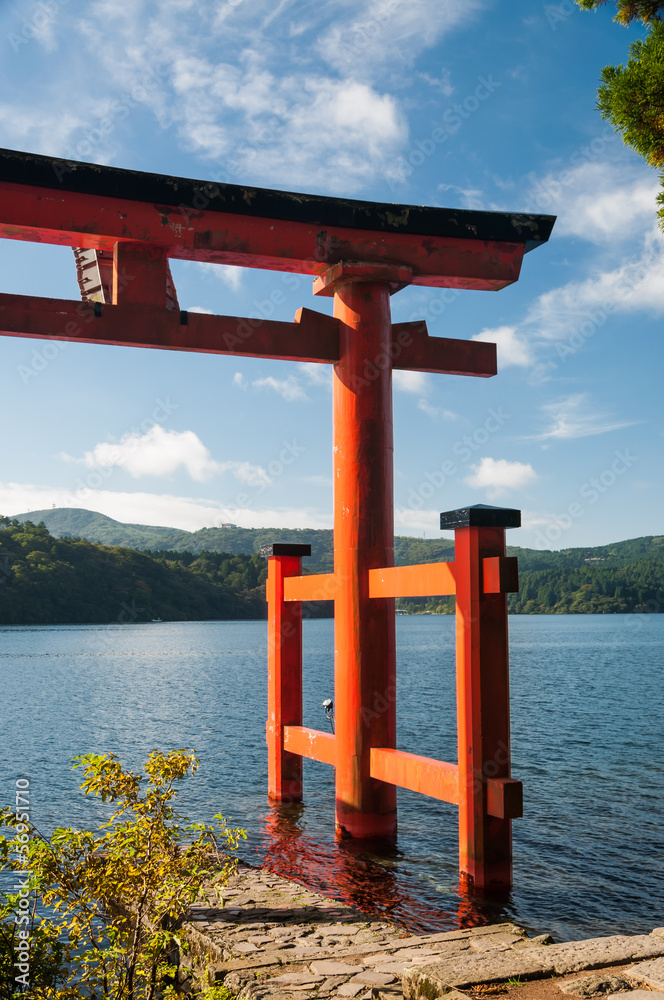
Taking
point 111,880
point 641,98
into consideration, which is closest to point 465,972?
point 111,880

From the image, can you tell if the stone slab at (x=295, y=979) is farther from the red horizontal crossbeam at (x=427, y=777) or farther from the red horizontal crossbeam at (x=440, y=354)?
the red horizontal crossbeam at (x=440, y=354)

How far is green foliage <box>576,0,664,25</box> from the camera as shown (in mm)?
4668

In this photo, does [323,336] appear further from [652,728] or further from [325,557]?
[325,557]

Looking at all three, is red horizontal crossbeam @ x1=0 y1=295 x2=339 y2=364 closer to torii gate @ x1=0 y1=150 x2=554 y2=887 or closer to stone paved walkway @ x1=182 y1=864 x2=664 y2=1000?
torii gate @ x1=0 y1=150 x2=554 y2=887

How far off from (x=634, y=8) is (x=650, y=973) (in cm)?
540

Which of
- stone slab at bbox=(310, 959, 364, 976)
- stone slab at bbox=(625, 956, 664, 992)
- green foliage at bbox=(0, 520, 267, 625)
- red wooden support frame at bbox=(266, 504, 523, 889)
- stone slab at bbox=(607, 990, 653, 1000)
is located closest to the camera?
stone slab at bbox=(607, 990, 653, 1000)

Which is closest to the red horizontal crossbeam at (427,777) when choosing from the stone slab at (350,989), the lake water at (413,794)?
the lake water at (413,794)

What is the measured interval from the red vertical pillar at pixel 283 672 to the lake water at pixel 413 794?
0.46 m

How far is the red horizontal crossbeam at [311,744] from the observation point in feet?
30.1

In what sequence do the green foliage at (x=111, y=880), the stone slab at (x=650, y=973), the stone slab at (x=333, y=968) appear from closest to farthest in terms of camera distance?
the stone slab at (x=650, y=973) < the green foliage at (x=111, y=880) < the stone slab at (x=333, y=968)

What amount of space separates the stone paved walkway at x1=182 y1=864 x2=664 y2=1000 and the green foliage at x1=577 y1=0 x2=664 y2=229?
4.13 m

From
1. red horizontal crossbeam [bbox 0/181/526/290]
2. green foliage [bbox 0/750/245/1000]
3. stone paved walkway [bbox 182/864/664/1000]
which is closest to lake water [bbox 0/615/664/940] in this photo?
stone paved walkway [bbox 182/864/664/1000]

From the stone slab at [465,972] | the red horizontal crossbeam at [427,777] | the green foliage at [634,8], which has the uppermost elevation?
the green foliage at [634,8]

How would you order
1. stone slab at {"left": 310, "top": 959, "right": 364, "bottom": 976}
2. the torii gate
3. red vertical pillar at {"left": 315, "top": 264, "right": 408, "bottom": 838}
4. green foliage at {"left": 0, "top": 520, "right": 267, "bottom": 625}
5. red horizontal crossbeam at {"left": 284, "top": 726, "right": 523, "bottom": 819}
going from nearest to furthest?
stone slab at {"left": 310, "top": 959, "right": 364, "bottom": 976}
red horizontal crossbeam at {"left": 284, "top": 726, "right": 523, "bottom": 819}
the torii gate
red vertical pillar at {"left": 315, "top": 264, "right": 408, "bottom": 838}
green foliage at {"left": 0, "top": 520, "right": 267, "bottom": 625}
